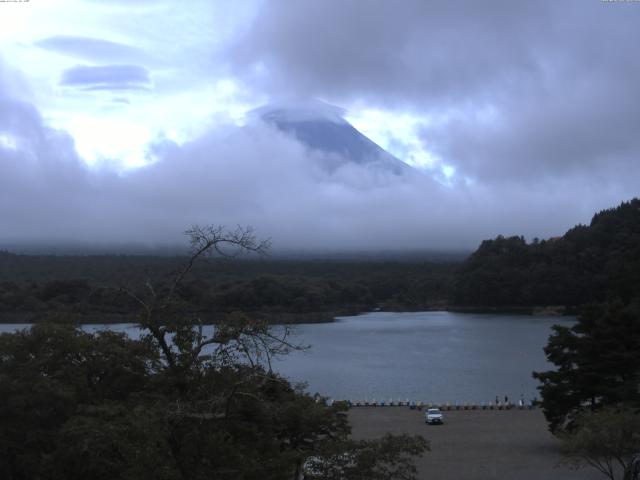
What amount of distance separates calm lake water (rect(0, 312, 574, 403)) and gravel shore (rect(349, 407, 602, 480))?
3423 mm

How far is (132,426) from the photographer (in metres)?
5.61

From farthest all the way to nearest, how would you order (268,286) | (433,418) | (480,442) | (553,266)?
(553,266), (268,286), (433,418), (480,442)

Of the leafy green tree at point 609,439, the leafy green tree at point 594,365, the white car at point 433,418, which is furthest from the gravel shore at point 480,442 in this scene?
the leafy green tree at point 609,439

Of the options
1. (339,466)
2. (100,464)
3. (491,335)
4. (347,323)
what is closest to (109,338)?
(100,464)

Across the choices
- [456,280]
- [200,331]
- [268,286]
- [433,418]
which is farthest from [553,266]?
[200,331]

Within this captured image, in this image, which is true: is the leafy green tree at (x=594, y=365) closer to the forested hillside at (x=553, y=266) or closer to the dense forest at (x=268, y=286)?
the dense forest at (x=268, y=286)

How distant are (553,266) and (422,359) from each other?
34451mm

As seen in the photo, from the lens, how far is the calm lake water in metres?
29.7

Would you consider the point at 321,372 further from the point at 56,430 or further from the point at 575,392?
the point at 56,430

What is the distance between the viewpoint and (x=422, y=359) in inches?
1550

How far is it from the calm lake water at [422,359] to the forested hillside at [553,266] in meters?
6.20

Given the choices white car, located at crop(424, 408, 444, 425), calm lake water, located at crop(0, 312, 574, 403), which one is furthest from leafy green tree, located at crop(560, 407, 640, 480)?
white car, located at crop(424, 408, 444, 425)

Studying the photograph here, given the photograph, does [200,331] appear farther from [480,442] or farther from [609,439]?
[480,442]

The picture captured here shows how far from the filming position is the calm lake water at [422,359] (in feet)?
97.3
